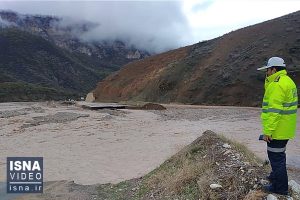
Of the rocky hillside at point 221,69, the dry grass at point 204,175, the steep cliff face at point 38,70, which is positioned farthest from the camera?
the steep cliff face at point 38,70

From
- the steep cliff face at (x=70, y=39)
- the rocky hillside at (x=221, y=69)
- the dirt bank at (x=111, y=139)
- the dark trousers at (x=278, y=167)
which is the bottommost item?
the dirt bank at (x=111, y=139)

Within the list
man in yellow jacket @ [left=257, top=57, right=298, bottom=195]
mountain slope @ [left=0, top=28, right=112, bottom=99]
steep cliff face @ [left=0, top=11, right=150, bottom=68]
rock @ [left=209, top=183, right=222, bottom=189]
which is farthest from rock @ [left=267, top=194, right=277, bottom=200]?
steep cliff face @ [left=0, top=11, right=150, bottom=68]

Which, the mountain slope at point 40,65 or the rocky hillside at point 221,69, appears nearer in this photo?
the rocky hillside at point 221,69

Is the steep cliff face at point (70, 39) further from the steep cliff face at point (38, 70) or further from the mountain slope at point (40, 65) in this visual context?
the mountain slope at point (40, 65)

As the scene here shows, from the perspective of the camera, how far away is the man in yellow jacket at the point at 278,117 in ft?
18.8

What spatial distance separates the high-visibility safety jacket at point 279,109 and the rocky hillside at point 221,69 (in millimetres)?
29029

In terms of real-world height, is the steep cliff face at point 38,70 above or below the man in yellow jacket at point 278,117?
above

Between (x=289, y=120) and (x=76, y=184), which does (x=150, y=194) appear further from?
(x=289, y=120)

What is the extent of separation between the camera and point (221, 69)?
40344mm

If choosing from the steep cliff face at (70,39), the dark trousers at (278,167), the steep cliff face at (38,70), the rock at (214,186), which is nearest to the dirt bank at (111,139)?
the rock at (214,186)

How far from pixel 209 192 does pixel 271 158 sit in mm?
1119

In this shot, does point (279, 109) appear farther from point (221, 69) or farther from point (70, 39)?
point (70, 39)

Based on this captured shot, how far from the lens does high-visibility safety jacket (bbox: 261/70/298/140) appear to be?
5.72 m

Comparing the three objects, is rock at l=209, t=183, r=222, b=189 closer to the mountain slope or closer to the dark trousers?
the dark trousers
